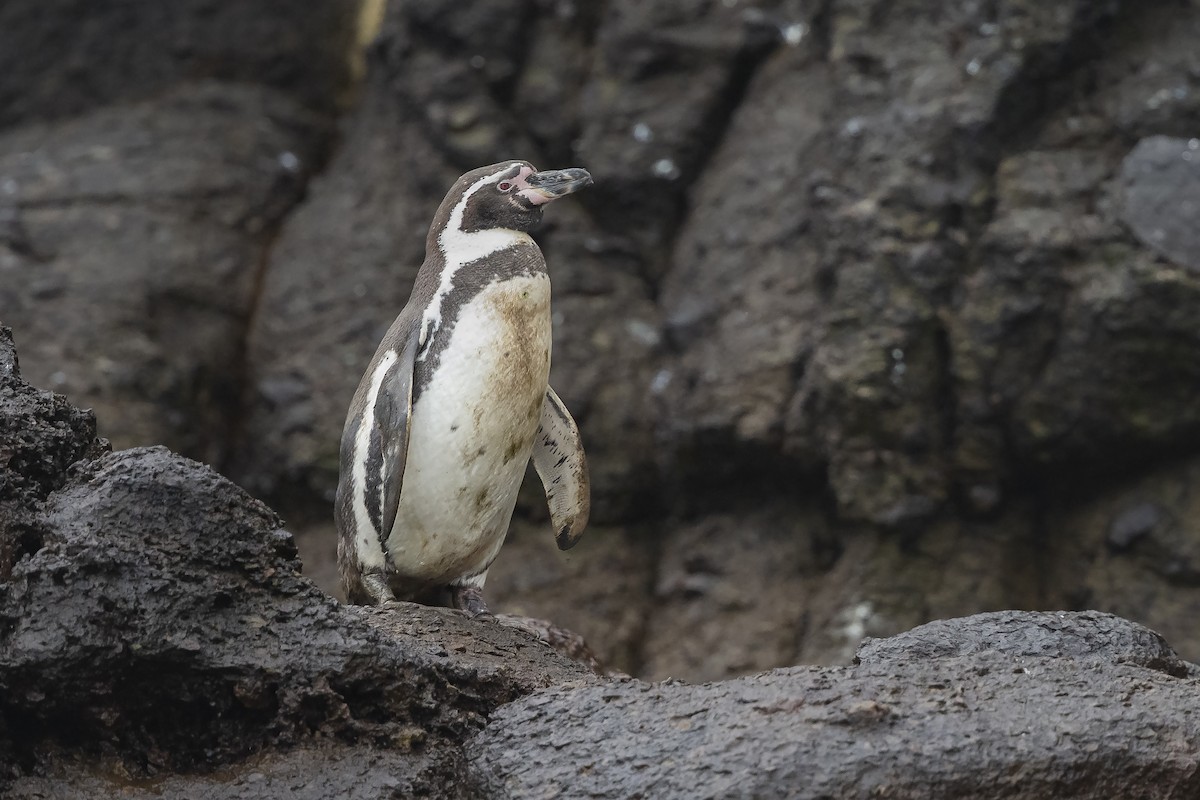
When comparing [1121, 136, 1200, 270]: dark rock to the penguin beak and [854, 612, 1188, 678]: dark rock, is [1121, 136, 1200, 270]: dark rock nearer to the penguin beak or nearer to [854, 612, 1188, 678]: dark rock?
the penguin beak

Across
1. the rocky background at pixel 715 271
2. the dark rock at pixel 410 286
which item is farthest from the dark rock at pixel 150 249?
the dark rock at pixel 410 286

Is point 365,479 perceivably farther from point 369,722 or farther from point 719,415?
point 719,415

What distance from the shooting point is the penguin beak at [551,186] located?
12.0 feet

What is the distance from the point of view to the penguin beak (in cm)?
366

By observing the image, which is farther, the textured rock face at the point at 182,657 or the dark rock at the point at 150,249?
the dark rock at the point at 150,249

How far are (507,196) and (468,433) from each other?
1.92ft

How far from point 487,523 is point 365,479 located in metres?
0.29

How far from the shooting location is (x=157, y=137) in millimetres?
6516

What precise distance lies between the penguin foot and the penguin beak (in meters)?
0.90

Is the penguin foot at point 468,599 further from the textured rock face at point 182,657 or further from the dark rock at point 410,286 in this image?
the dark rock at point 410,286

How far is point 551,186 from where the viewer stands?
3.68m

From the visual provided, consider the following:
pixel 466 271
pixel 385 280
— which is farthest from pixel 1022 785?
pixel 385 280

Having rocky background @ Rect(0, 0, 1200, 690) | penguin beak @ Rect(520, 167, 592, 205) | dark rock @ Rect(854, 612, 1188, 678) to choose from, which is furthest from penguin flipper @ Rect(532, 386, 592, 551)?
rocky background @ Rect(0, 0, 1200, 690)

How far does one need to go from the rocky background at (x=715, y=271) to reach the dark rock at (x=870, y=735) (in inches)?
110
